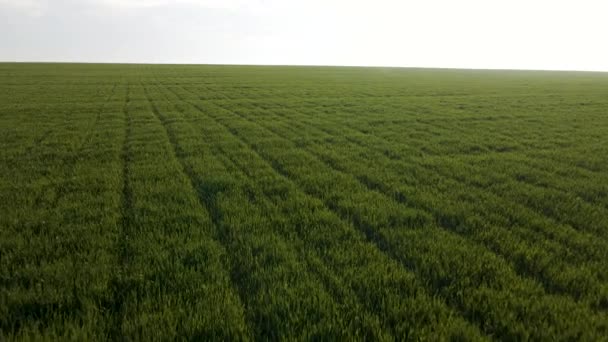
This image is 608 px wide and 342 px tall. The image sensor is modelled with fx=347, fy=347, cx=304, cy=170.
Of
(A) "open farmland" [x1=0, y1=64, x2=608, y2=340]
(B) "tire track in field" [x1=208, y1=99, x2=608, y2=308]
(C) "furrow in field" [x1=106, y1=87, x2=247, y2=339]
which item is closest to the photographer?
(C) "furrow in field" [x1=106, y1=87, x2=247, y2=339]

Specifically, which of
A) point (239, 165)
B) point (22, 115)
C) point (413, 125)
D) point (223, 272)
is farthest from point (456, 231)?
point (22, 115)

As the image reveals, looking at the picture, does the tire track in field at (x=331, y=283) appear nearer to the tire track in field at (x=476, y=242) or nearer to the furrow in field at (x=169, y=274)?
the furrow in field at (x=169, y=274)

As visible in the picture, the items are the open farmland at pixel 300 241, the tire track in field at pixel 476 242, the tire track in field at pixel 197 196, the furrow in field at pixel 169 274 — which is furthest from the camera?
the tire track in field at pixel 476 242

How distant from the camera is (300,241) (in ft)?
18.7

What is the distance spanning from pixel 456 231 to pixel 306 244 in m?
2.76

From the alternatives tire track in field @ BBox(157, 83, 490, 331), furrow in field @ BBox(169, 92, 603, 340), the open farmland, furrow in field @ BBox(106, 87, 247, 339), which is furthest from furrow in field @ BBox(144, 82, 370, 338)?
furrow in field @ BBox(169, 92, 603, 340)

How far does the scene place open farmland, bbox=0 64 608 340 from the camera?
153 inches

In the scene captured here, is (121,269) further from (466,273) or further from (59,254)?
(466,273)

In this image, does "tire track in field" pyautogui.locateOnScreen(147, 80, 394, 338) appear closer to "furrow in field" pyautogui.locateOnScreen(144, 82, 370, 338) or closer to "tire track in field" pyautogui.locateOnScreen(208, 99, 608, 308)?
"furrow in field" pyautogui.locateOnScreen(144, 82, 370, 338)

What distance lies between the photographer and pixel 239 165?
407 inches

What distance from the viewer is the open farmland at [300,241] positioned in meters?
3.88

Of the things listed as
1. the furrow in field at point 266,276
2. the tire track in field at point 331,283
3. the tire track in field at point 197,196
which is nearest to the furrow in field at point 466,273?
the tire track in field at point 331,283

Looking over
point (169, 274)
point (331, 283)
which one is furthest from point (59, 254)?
point (331, 283)

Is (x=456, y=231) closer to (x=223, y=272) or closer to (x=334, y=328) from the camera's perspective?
(x=334, y=328)
